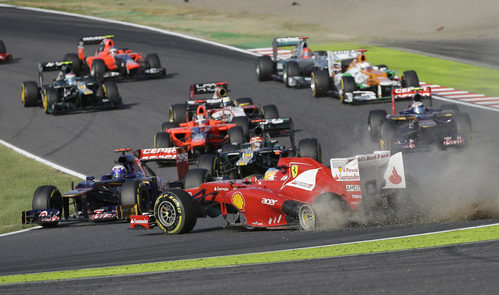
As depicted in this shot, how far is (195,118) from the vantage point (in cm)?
2653

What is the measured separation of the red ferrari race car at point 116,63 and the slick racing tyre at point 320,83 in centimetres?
793

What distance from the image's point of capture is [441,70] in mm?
36875

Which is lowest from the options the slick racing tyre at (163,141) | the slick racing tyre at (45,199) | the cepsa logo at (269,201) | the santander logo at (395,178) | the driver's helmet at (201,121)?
the slick racing tyre at (45,199)

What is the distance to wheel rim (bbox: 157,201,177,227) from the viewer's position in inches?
588

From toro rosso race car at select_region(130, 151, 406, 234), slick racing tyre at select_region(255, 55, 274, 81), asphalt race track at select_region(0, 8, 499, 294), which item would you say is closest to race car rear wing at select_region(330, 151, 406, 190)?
toro rosso race car at select_region(130, 151, 406, 234)

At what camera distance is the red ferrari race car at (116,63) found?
3684 centimetres

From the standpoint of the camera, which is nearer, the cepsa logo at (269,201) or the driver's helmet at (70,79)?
the cepsa logo at (269,201)

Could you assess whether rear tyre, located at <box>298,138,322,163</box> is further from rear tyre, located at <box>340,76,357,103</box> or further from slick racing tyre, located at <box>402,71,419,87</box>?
slick racing tyre, located at <box>402,71,419,87</box>

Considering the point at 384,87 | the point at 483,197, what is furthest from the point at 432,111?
the point at 483,197

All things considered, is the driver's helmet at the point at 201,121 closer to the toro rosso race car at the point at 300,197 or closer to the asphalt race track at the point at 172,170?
the asphalt race track at the point at 172,170

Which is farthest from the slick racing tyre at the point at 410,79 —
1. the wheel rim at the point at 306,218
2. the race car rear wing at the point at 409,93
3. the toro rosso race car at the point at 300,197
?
the wheel rim at the point at 306,218

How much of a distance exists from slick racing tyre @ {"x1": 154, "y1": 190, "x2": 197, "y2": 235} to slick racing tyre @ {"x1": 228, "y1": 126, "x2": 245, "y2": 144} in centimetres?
949

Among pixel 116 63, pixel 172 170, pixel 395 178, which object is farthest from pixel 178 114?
pixel 395 178

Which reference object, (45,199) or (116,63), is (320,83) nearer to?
(116,63)
